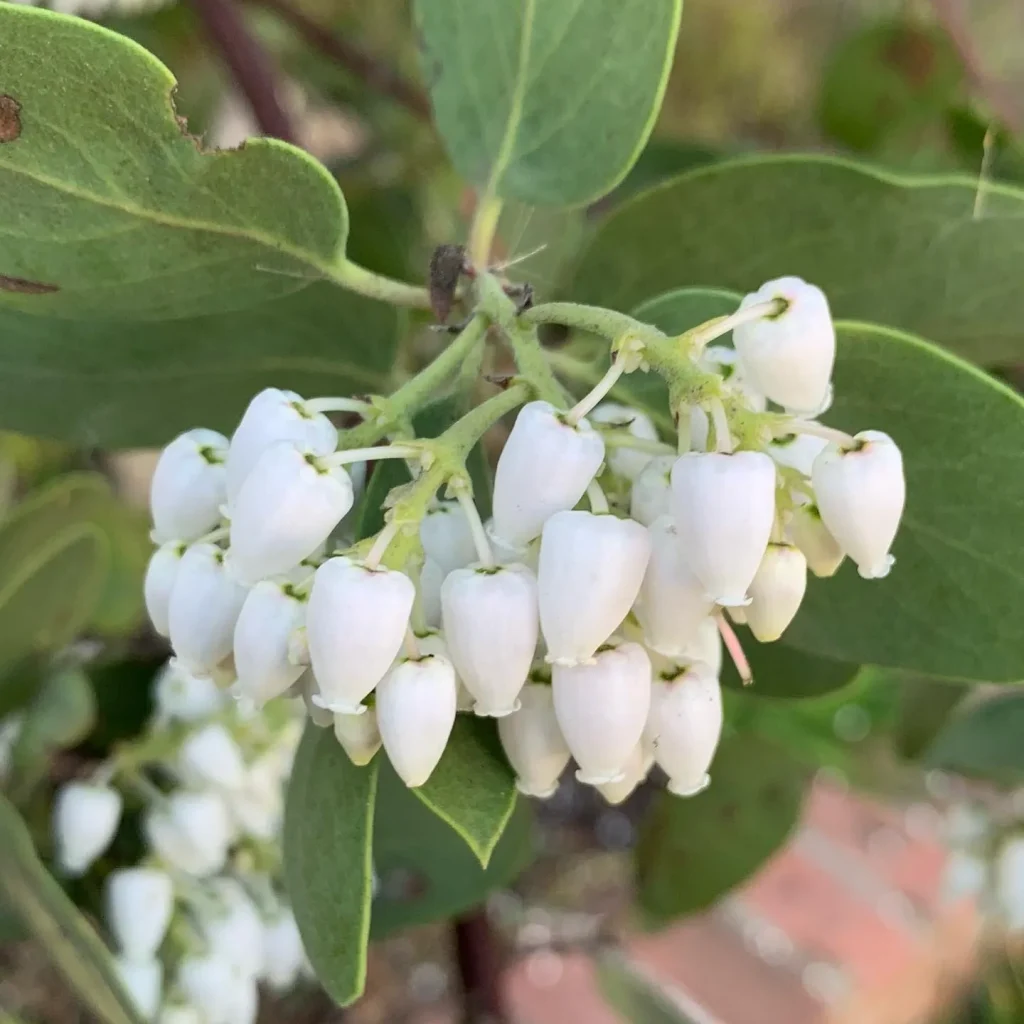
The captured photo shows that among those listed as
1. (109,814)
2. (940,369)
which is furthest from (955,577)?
(109,814)

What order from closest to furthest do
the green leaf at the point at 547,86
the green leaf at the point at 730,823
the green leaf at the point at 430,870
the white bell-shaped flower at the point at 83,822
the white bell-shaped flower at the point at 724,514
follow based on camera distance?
1. the white bell-shaped flower at the point at 724,514
2. the green leaf at the point at 547,86
3. the white bell-shaped flower at the point at 83,822
4. the green leaf at the point at 430,870
5. the green leaf at the point at 730,823

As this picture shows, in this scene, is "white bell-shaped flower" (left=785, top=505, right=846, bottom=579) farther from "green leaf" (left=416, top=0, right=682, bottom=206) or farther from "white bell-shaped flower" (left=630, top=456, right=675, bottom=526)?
"green leaf" (left=416, top=0, right=682, bottom=206)

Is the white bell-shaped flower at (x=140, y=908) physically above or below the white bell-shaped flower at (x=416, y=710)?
below

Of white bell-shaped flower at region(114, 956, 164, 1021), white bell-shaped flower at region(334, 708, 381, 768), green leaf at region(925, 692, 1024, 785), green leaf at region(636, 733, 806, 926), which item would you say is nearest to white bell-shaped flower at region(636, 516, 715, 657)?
white bell-shaped flower at region(334, 708, 381, 768)

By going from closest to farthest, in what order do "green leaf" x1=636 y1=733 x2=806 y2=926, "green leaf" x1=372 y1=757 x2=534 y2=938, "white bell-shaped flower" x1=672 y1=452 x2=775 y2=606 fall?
"white bell-shaped flower" x1=672 y1=452 x2=775 y2=606
"green leaf" x1=372 y1=757 x2=534 y2=938
"green leaf" x1=636 y1=733 x2=806 y2=926

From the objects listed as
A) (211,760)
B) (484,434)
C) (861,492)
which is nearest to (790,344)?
(861,492)

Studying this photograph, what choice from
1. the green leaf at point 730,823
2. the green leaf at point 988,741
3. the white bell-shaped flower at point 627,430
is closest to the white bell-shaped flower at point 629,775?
the white bell-shaped flower at point 627,430

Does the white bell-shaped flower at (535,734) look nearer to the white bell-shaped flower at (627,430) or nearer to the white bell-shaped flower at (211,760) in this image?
the white bell-shaped flower at (627,430)
